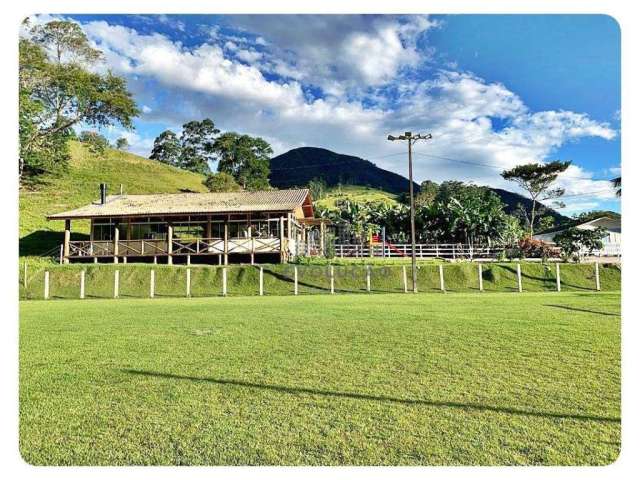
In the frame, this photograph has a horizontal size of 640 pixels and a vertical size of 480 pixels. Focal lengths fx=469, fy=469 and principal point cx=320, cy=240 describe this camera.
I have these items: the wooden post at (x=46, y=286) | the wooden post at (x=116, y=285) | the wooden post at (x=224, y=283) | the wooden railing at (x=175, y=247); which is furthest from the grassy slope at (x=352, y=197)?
the wooden post at (x=46, y=286)

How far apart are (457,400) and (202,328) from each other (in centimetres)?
444

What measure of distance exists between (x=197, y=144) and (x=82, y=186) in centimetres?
2122

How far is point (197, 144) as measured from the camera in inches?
2085

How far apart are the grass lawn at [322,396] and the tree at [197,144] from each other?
46.3 metres

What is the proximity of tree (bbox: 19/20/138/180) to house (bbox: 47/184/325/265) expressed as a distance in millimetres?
3495

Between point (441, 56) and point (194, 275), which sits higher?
point (441, 56)

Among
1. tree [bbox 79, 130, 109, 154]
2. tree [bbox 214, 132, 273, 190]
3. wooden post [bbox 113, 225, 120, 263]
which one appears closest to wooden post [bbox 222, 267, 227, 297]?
wooden post [bbox 113, 225, 120, 263]

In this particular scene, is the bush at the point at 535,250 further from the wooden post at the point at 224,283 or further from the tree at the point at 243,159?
the tree at the point at 243,159

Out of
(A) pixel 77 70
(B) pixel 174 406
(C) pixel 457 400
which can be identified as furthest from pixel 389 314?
(A) pixel 77 70

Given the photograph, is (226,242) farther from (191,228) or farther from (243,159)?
(243,159)

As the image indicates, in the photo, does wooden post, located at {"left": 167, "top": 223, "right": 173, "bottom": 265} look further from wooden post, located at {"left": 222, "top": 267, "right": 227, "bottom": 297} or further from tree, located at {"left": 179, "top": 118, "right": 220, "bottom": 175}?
tree, located at {"left": 179, "top": 118, "right": 220, "bottom": 175}

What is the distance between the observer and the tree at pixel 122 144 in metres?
45.8

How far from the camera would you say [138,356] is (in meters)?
4.86
